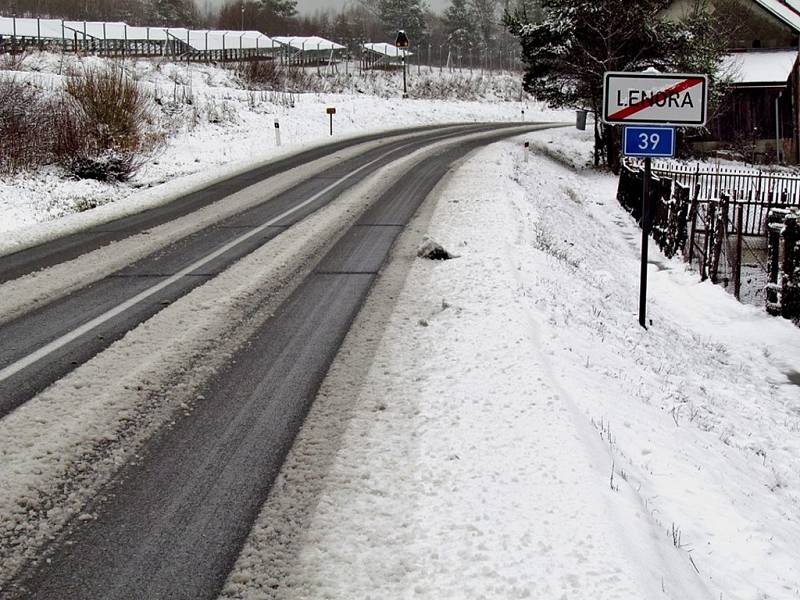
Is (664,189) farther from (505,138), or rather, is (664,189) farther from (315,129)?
(315,129)

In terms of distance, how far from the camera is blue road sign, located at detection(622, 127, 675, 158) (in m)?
7.91

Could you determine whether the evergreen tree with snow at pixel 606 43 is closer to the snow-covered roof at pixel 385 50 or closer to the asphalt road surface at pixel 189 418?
the asphalt road surface at pixel 189 418

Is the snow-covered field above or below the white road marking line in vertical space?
below

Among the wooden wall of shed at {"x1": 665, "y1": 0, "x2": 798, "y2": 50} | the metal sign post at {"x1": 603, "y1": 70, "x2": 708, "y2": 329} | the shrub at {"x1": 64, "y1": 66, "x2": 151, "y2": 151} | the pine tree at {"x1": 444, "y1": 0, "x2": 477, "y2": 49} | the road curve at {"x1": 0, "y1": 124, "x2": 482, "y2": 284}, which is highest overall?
the pine tree at {"x1": 444, "y1": 0, "x2": 477, "y2": 49}

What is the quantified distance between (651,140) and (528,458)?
493 cm

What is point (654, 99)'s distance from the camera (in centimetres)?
788

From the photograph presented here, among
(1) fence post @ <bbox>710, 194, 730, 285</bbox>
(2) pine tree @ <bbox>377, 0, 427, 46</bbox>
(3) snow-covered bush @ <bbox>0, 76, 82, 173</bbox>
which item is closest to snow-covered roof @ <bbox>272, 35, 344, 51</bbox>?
(2) pine tree @ <bbox>377, 0, 427, 46</bbox>

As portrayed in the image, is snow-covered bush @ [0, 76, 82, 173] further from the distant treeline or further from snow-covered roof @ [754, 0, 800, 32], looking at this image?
the distant treeline

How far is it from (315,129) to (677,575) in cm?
2821

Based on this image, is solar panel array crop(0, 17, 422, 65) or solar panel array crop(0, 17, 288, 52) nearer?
solar panel array crop(0, 17, 422, 65)

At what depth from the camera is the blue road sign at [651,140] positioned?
7910mm

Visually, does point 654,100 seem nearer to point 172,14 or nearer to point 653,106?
point 653,106

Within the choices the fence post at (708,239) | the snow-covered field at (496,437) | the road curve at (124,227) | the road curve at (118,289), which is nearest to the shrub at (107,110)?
the road curve at (124,227)

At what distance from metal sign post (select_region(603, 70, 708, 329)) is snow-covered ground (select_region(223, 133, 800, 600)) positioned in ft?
6.50
